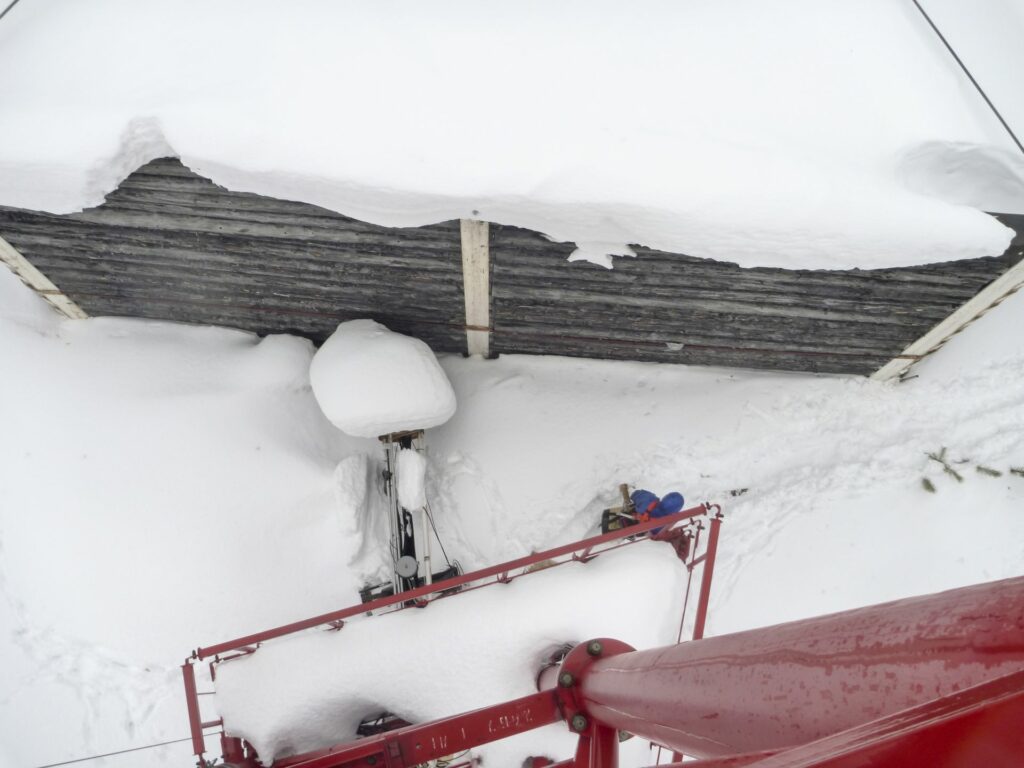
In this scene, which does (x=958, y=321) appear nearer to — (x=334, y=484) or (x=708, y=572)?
(x=708, y=572)

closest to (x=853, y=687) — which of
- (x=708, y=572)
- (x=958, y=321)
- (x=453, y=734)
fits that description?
(x=453, y=734)

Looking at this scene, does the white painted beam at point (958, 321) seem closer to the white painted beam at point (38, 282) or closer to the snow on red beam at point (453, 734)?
the snow on red beam at point (453, 734)

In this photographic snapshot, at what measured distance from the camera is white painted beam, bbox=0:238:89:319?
5.54 metres

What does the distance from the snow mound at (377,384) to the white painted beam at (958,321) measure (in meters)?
4.88

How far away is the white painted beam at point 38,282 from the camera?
5543 mm

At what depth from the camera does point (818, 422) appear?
677cm

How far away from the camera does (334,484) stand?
623cm

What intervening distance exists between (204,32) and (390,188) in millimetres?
2063

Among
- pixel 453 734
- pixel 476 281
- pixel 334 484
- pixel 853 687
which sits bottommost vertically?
pixel 453 734

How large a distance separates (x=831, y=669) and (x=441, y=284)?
4822 mm

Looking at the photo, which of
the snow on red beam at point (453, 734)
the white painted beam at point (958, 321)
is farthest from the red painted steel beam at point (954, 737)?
the white painted beam at point (958, 321)

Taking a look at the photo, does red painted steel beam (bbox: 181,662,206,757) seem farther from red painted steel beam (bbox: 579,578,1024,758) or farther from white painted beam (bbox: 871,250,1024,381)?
white painted beam (bbox: 871,250,1024,381)

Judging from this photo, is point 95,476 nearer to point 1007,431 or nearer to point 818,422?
point 818,422

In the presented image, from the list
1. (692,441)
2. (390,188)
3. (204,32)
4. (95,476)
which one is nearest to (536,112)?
(390,188)
